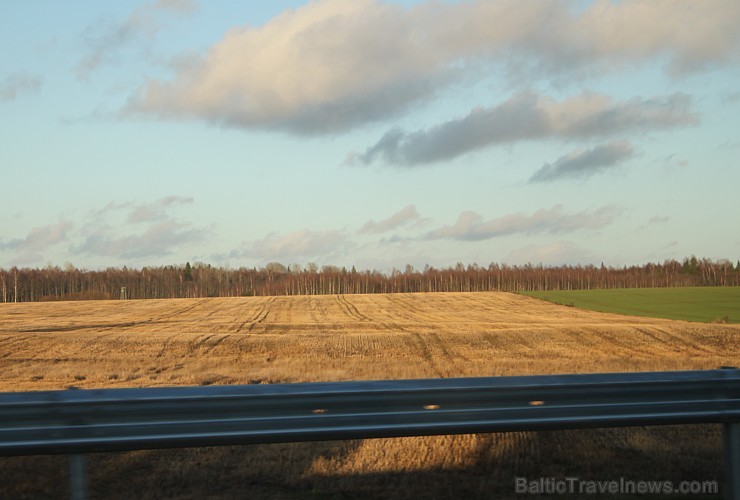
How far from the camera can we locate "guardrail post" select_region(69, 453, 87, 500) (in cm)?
500

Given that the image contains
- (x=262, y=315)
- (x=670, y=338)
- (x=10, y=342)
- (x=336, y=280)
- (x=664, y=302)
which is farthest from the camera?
(x=336, y=280)

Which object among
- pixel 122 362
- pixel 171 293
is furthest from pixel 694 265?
pixel 122 362

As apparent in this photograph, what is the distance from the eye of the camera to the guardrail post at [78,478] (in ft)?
16.4

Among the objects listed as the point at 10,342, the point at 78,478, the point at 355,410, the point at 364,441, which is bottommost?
the point at 10,342

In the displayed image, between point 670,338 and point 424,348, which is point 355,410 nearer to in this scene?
point 424,348

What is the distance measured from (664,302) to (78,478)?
7352 centimetres

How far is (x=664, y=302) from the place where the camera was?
72.1m

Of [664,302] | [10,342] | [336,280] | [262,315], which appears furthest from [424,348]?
[336,280]

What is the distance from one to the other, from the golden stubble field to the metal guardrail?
0.64m

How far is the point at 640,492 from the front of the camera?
5602mm

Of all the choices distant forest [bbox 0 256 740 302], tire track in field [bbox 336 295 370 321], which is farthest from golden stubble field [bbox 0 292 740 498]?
distant forest [bbox 0 256 740 302]

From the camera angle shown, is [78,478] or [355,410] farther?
[355,410]

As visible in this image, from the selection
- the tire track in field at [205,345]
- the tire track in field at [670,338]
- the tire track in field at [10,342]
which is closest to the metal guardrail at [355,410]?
the tire track in field at [205,345]

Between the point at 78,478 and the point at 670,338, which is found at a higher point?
the point at 78,478
